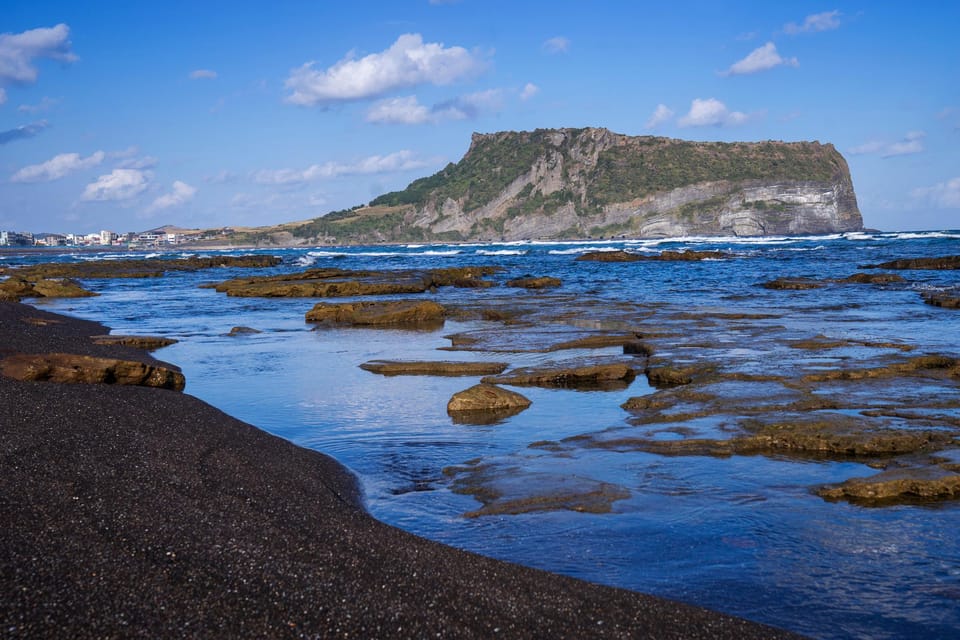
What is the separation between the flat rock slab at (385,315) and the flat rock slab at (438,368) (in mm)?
8547

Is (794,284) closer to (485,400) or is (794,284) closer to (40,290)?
(485,400)

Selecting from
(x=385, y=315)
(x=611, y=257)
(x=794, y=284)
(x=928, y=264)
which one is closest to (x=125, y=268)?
(x=611, y=257)

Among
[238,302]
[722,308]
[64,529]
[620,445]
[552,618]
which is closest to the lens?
[552,618]

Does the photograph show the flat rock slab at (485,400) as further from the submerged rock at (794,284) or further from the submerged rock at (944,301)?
the submerged rock at (794,284)

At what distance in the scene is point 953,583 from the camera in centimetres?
584

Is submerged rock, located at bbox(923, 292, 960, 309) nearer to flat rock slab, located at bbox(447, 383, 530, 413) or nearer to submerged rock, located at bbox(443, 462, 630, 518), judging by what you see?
flat rock slab, located at bbox(447, 383, 530, 413)

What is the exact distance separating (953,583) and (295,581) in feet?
15.3

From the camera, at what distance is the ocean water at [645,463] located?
591 centimetres

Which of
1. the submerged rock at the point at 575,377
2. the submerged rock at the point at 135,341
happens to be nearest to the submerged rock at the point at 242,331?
the submerged rock at the point at 135,341

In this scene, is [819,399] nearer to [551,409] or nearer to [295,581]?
[551,409]

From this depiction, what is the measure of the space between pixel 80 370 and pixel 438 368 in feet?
21.0

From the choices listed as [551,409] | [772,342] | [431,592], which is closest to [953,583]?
[431,592]

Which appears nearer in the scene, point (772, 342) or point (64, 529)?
point (64, 529)

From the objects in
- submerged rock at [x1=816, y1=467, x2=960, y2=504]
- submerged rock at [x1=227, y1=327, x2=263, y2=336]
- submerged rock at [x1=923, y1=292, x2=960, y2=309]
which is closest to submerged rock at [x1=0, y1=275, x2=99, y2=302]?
submerged rock at [x1=227, y1=327, x2=263, y2=336]
